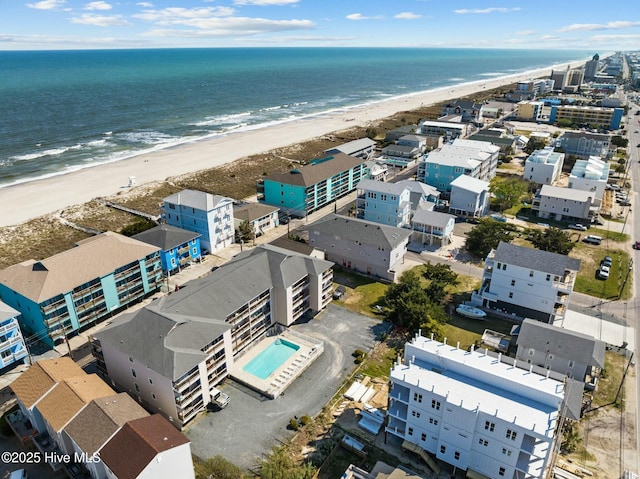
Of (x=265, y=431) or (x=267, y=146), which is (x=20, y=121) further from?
(x=265, y=431)

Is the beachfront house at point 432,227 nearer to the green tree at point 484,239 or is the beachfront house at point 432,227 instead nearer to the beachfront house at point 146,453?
the green tree at point 484,239

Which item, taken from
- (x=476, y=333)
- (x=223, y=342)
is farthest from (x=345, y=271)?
(x=223, y=342)

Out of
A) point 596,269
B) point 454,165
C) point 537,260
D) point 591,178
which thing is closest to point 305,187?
point 454,165

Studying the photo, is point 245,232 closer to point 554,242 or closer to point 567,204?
point 554,242

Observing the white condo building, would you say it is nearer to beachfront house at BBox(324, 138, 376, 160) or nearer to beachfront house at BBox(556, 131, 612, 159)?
beachfront house at BBox(324, 138, 376, 160)

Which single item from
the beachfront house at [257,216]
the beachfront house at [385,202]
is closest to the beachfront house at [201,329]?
the beachfront house at [257,216]
